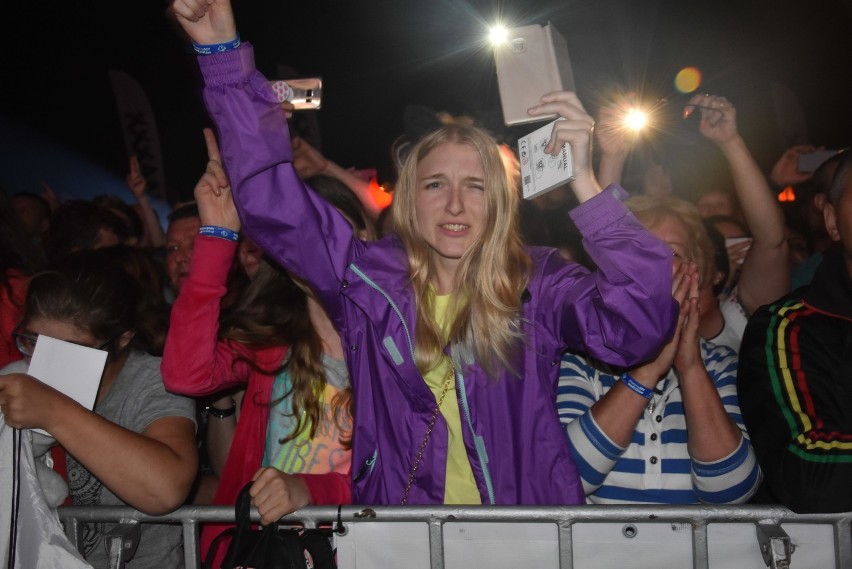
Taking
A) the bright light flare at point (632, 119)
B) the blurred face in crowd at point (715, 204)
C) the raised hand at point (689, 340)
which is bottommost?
the raised hand at point (689, 340)

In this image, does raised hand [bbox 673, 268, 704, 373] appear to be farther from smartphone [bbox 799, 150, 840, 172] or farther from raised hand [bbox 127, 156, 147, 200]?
raised hand [bbox 127, 156, 147, 200]

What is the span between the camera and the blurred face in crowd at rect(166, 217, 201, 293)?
12.7ft

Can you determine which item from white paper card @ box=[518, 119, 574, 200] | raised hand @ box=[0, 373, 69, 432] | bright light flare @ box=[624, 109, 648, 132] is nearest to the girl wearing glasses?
raised hand @ box=[0, 373, 69, 432]

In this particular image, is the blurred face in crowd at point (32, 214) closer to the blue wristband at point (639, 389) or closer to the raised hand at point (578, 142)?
the raised hand at point (578, 142)

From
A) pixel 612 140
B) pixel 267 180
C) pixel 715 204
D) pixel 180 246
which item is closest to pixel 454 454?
pixel 267 180

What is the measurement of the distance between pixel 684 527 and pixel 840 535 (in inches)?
16.0

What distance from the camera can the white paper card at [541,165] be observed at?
6.73ft

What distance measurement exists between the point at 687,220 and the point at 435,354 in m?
1.10

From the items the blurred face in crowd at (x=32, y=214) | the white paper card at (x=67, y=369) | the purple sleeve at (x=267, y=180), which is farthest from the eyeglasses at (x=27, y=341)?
the blurred face in crowd at (x=32, y=214)

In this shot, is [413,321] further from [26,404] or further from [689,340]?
[26,404]

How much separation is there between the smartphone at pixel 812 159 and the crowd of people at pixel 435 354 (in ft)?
7.65

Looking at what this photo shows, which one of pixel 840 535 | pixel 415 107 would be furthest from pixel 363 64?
pixel 840 535

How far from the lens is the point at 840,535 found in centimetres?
191

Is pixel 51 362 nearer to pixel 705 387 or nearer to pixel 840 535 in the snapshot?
pixel 705 387
